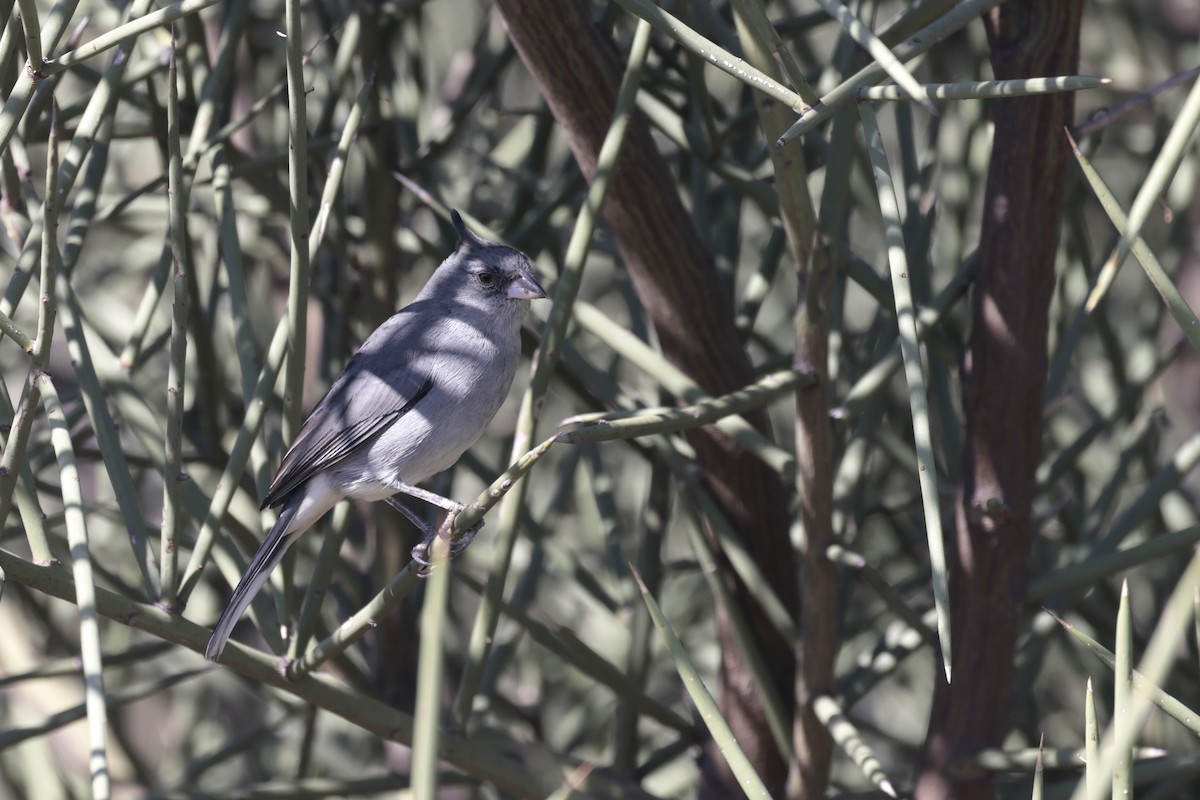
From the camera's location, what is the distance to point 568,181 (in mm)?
3189

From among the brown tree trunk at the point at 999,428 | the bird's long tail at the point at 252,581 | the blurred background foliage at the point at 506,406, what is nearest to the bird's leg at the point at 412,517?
the blurred background foliage at the point at 506,406

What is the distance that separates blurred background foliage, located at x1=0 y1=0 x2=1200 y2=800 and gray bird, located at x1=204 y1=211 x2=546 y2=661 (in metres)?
0.14

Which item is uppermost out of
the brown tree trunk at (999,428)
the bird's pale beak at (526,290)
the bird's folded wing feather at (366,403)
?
the bird's pale beak at (526,290)

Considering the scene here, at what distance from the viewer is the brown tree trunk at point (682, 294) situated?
2.46m

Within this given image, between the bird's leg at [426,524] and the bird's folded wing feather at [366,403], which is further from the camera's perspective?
the bird's folded wing feather at [366,403]

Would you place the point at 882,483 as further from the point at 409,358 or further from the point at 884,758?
the point at 409,358

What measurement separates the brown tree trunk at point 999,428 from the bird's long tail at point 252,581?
1.27 metres

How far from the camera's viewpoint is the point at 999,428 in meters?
2.41

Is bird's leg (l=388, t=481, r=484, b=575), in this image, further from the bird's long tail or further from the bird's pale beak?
the bird's pale beak

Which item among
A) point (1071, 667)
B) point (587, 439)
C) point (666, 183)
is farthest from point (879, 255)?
point (587, 439)

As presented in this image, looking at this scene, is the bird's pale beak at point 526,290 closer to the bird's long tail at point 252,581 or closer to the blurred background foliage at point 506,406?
the blurred background foliage at point 506,406

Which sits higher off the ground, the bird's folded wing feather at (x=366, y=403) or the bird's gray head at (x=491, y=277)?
the bird's gray head at (x=491, y=277)

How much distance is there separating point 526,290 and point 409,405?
386mm

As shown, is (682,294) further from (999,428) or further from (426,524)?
(426,524)
